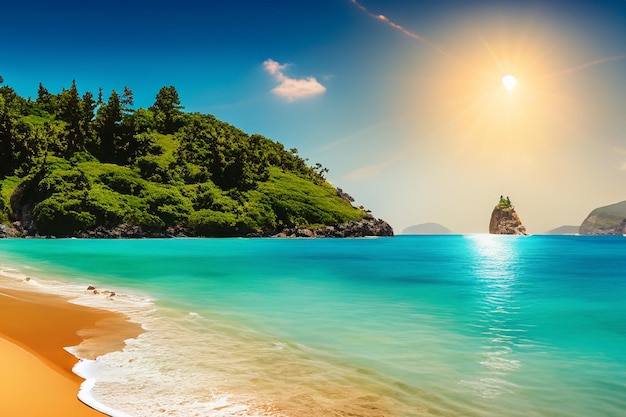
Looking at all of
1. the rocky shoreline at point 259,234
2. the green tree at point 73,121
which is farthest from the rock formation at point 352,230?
the green tree at point 73,121

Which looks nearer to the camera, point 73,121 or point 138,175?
point 138,175

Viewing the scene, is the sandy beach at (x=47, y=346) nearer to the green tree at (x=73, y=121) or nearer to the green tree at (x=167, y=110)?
the green tree at (x=73, y=121)

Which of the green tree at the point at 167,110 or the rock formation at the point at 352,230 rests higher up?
the green tree at the point at 167,110

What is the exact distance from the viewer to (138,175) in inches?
4985

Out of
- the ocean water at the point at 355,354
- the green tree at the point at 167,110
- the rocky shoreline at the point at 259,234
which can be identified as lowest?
the ocean water at the point at 355,354

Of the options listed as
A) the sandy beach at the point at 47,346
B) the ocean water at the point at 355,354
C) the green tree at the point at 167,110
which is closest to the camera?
the sandy beach at the point at 47,346

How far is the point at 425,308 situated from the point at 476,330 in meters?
4.81

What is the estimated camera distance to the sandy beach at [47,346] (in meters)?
6.48

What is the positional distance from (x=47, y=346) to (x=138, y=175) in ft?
414

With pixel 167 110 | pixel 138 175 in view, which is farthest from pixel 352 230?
pixel 167 110

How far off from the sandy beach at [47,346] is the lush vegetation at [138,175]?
9991cm

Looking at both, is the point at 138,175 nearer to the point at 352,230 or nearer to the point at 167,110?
the point at 167,110

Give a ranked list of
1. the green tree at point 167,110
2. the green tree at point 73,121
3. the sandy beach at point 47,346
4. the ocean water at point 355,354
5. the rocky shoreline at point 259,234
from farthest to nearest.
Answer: the green tree at point 167,110
the green tree at point 73,121
the rocky shoreline at point 259,234
the ocean water at point 355,354
the sandy beach at point 47,346

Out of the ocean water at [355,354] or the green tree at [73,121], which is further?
the green tree at [73,121]
